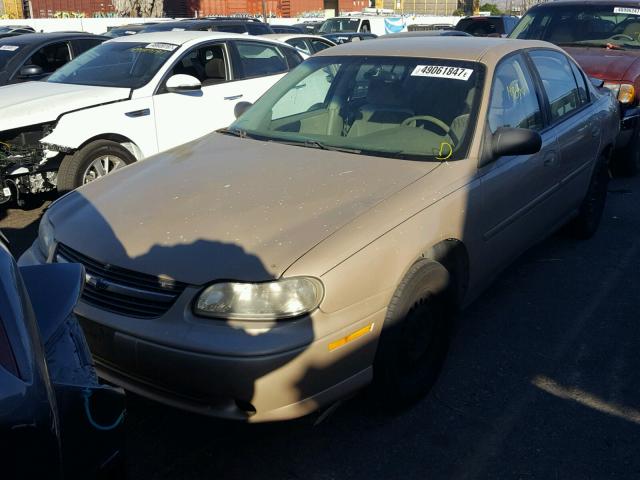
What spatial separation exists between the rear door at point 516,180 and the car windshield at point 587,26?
4.79m

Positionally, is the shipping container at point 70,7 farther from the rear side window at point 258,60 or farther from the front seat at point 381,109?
the front seat at point 381,109

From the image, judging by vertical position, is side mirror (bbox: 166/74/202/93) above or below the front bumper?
above

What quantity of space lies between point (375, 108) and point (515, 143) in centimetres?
87

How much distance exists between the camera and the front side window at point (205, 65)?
23.2ft

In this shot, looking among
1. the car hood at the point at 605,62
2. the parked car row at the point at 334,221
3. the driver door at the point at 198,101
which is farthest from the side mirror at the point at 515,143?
the car hood at the point at 605,62

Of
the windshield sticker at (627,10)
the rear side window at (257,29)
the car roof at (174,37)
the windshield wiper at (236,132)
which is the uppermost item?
the windshield sticker at (627,10)

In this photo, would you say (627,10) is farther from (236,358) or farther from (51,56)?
(236,358)

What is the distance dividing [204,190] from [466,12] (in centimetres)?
4464

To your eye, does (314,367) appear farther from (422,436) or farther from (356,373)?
(422,436)

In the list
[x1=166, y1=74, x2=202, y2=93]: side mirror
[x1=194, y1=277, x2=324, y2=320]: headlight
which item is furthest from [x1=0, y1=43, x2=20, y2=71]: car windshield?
[x1=194, y1=277, x2=324, y2=320]: headlight

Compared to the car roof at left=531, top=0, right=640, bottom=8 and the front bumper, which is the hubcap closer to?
the front bumper

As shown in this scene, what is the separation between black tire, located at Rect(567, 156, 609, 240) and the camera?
542 centimetres

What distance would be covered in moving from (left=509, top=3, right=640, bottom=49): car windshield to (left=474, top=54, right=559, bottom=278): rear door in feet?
15.7

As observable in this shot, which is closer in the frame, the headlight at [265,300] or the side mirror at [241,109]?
the headlight at [265,300]
